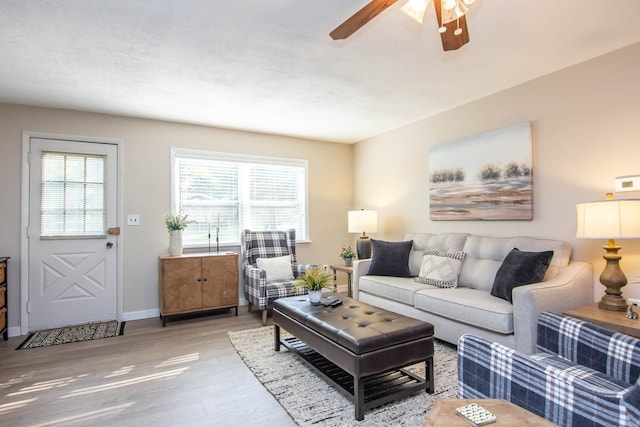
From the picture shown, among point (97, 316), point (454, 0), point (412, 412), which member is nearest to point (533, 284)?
point (412, 412)

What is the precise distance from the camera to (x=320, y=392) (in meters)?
2.36

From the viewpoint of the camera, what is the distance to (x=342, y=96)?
3580 mm

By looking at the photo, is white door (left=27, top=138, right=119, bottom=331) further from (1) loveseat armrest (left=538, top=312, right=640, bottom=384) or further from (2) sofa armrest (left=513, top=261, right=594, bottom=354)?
(1) loveseat armrest (left=538, top=312, right=640, bottom=384)

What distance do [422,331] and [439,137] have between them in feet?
8.83

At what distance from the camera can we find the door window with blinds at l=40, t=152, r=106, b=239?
3.84 m

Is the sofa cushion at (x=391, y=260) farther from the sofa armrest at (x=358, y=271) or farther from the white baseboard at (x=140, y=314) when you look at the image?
the white baseboard at (x=140, y=314)

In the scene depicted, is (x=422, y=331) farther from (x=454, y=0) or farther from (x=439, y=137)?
(x=439, y=137)

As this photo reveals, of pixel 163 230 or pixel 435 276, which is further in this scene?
pixel 163 230

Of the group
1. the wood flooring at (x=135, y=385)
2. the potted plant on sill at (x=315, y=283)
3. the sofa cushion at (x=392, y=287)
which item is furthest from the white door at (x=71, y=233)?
the sofa cushion at (x=392, y=287)

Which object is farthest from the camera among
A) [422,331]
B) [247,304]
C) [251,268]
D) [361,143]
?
[361,143]

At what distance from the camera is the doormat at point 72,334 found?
3.41 metres

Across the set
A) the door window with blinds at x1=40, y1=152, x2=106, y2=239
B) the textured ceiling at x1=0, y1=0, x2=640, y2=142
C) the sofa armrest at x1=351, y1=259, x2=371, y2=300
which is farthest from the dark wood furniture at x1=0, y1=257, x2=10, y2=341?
the sofa armrest at x1=351, y1=259, x2=371, y2=300

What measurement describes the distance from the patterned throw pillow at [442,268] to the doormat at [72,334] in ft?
10.6

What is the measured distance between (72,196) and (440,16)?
4.11m
